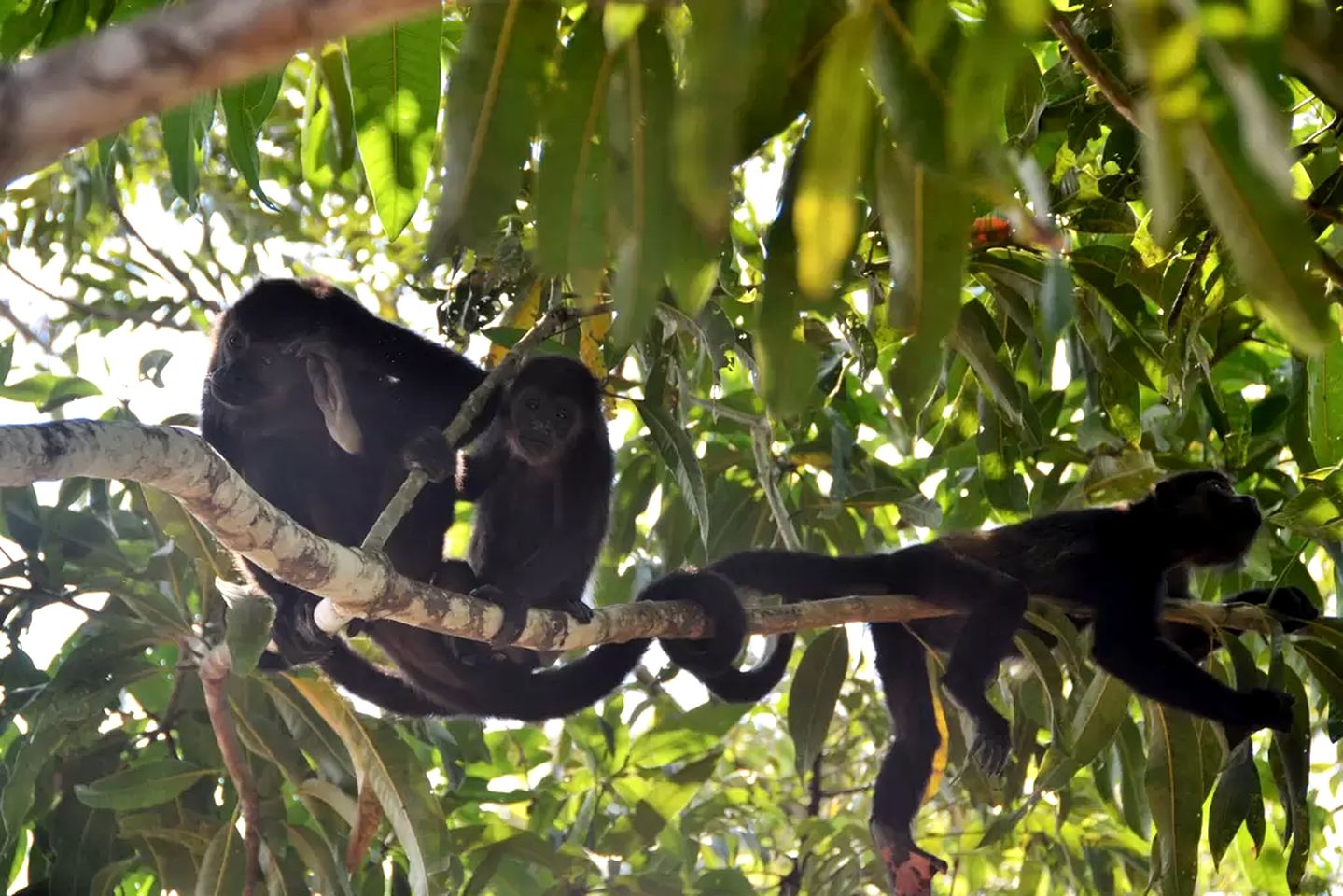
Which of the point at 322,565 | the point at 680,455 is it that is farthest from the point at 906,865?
the point at 322,565

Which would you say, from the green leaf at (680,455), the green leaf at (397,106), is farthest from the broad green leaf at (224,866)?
the green leaf at (397,106)

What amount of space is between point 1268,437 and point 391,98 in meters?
4.21

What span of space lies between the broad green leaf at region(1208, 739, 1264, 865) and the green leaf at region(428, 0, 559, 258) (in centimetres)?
298

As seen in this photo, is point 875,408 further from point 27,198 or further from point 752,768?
point 27,198

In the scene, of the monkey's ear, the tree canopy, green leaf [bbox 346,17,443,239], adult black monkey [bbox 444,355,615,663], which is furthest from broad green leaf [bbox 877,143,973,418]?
the monkey's ear

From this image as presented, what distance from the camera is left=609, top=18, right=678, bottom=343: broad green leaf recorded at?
4.67 ft

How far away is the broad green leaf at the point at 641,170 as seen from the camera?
1.42 meters

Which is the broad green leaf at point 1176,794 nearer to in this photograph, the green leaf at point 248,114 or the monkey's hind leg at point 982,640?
the monkey's hind leg at point 982,640

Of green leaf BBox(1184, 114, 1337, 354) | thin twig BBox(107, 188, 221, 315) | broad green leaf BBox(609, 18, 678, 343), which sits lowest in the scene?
green leaf BBox(1184, 114, 1337, 354)

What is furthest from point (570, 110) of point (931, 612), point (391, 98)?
point (931, 612)

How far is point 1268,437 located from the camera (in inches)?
209

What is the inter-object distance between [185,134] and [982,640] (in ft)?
9.49

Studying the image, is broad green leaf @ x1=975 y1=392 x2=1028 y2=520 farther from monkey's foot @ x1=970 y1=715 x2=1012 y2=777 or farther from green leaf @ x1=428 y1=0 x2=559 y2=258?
green leaf @ x1=428 y1=0 x2=559 y2=258

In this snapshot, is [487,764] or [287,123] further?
[287,123]
